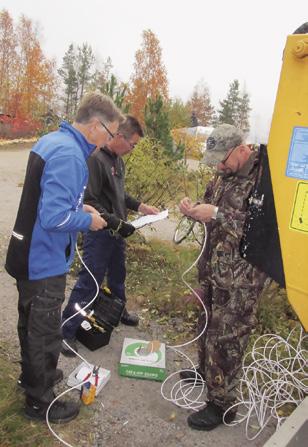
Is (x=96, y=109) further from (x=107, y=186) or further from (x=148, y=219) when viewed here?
(x=148, y=219)

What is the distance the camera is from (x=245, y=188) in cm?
272

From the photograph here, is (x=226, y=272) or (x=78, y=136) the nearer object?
(x=78, y=136)

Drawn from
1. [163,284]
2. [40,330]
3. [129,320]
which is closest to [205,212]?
[40,330]

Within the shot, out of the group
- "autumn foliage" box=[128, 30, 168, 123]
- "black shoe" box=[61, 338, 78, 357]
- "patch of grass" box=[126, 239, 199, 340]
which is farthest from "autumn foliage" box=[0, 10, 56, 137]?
"black shoe" box=[61, 338, 78, 357]

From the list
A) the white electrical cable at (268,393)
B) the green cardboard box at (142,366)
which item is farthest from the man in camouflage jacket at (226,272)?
the green cardboard box at (142,366)

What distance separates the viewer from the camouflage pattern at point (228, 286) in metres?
2.72

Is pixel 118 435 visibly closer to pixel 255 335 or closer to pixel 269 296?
pixel 255 335

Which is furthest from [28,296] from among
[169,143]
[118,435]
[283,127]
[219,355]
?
[169,143]

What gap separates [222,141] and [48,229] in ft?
4.21

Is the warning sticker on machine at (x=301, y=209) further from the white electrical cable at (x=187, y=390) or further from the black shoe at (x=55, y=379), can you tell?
the black shoe at (x=55, y=379)

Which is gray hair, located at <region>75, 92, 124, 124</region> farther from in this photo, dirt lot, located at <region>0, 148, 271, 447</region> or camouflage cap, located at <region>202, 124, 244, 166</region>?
dirt lot, located at <region>0, 148, 271, 447</region>

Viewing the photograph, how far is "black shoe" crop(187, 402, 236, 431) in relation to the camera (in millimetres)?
3021

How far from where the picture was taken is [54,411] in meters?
2.90

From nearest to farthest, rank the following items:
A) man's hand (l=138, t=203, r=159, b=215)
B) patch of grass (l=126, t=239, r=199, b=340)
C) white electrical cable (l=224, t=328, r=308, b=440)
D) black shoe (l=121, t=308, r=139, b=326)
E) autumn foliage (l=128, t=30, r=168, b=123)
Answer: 1. white electrical cable (l=224, t=328, r=308, b=440)
2. man's hand (l=138, t=203, r=159, b=215)
3. black shoe (l=121, t=308, r=139, b=326)
4. patch of grass (l=126, t=239, r=199, b=340)
5. autumn foliage (l=128, t=30, r=168, b=123)
